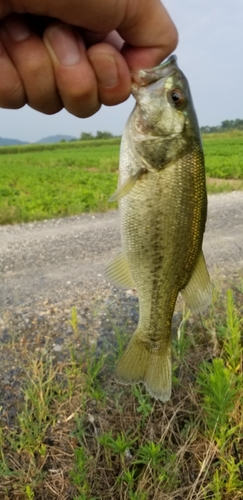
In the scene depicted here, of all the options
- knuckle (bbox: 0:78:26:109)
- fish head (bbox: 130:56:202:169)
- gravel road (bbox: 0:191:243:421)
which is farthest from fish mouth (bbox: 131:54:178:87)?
gravel road (bbox: 0:191:243:421)

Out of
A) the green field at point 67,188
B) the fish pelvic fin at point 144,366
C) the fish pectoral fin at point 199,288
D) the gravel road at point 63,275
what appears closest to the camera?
the fish pectoral fin at point 199,288

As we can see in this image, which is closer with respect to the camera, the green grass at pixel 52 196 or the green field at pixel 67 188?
the green grass at pixel 52 196

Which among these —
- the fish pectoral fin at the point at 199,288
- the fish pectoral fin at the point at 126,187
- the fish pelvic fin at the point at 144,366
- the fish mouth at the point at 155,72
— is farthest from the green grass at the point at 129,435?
the fish mouth at the point at 155,72

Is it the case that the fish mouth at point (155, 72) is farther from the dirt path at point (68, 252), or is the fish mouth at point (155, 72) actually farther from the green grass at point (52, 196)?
the green grass at point (52, 196)

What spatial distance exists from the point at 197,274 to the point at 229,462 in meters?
1.64

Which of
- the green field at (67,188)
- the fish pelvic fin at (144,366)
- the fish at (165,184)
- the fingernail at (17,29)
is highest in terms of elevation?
the fingernail at (17,29)

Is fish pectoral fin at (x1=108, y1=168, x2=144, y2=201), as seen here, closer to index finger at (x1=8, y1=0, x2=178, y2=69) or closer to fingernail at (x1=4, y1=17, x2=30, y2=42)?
index finger at (x1=8, y1=0, x2=178, y2=69)

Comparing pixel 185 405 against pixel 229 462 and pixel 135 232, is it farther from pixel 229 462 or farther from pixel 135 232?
pixel 135 232

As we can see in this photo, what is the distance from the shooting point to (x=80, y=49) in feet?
6.31

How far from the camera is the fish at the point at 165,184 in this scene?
194cm

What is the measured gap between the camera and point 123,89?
196 centimetres

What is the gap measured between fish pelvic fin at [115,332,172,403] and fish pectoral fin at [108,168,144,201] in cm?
74

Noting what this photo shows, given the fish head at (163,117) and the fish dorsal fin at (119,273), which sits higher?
the fish head at (163,117)

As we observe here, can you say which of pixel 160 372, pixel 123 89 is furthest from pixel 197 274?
pixel 123 89
